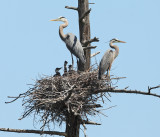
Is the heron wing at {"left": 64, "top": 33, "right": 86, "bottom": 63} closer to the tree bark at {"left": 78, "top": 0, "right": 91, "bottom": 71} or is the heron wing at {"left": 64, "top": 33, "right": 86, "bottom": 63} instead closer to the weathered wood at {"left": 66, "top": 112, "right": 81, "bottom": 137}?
the tree bark at {"left": 78, "top": 0, "right": 91, "bottom": 71}

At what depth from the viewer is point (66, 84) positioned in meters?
11.9

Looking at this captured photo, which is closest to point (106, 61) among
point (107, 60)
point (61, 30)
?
point (107, 60)

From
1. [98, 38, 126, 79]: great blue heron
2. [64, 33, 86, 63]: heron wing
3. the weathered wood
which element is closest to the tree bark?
[64, 33, 86, 63]: heron wing

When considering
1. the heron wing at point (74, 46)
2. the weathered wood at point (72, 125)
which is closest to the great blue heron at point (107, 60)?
the heron wing at point (74, 46)

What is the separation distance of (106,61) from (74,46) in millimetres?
1216

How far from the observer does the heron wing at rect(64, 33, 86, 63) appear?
13398 mm

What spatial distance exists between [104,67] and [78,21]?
6.53ft

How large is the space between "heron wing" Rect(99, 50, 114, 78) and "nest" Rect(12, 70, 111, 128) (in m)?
0.23

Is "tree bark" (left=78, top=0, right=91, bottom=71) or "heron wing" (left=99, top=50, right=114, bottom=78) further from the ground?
"tree bark" (left=78, top=0, right=91, bottom=71)

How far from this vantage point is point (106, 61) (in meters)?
12.8

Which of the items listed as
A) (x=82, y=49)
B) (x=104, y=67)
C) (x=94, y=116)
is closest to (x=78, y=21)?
(x=82, y=49)

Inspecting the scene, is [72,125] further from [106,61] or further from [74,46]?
[74,46]

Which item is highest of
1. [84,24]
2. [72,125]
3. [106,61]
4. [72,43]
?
[84,24]

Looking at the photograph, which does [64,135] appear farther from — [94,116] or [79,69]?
[79,69]
